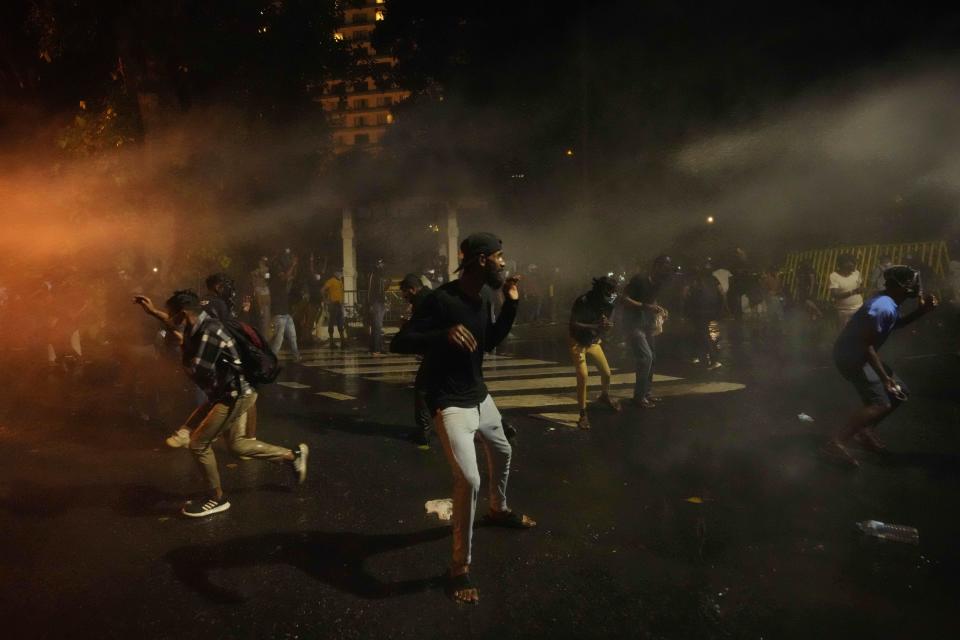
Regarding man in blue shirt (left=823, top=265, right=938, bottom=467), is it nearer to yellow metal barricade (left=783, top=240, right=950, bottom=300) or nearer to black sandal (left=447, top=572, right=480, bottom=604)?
black sandal (left=447, top=572, right=480, bottom=604)

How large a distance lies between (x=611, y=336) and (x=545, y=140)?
10.1m

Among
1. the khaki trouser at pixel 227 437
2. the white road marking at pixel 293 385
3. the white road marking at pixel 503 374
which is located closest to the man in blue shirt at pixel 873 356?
the khaki trouser at pixel 227 437

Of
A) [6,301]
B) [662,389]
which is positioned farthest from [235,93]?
[662,389]

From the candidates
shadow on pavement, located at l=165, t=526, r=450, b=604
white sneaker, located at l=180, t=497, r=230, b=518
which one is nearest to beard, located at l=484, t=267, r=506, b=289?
shadow on pavement, located at l=165, t=526, r=450, b=604

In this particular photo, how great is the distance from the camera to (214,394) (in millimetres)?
4410

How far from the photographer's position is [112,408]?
314 inches

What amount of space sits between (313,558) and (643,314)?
511 cm

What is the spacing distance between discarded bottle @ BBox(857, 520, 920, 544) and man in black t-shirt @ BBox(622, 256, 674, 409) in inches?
142

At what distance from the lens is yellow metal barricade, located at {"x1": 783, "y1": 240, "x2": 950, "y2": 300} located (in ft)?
47.5

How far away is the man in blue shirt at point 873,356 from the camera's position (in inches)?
204

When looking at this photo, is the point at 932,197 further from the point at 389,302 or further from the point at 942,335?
the point at 389,302

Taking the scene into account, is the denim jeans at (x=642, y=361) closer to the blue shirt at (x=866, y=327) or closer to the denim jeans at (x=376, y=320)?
the blue shirt at (x=866, y=327)

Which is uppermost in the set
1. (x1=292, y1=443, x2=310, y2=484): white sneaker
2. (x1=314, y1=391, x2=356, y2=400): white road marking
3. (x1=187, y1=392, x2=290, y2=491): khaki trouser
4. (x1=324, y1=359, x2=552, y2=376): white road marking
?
(x1=187, y1=392, x2=290, y2=491): khaki trouser

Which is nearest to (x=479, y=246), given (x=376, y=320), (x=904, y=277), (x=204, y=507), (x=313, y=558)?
(x=313, y=558)
